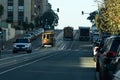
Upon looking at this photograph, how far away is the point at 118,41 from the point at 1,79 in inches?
245

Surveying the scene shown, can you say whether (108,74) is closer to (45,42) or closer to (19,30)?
(45,42)

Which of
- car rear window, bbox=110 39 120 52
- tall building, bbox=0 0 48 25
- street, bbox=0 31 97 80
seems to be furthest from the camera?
tall building, bbox=0 0 48 25

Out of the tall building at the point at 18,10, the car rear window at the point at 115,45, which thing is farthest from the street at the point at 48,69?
the tall building at the point at 18,10

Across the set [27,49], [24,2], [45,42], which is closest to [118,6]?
[27,49]

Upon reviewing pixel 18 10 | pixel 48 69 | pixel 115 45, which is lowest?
pixel 48 69

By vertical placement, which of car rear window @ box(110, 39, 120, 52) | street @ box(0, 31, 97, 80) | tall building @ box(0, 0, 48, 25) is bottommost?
street @ box(0, 31, 97, 80)

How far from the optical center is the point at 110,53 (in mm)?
19609

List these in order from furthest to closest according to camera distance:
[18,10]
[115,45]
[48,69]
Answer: [18,10], [48,69], [115,45]

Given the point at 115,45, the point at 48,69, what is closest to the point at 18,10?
the point at 48,69

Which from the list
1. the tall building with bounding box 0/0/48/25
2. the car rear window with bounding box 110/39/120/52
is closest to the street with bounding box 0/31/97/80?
the car rear window with bounding box 110/39/120/52

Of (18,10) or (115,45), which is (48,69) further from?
(18,10)

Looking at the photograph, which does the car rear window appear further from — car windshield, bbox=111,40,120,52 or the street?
the street

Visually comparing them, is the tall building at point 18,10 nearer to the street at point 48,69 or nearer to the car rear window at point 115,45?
the street at point 48,69

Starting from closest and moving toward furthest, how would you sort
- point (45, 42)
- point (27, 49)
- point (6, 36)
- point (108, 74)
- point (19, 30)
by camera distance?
point (108, 74) → point (27, 49) → point (45, 42) → point (6, 36) → point (19, 30)
